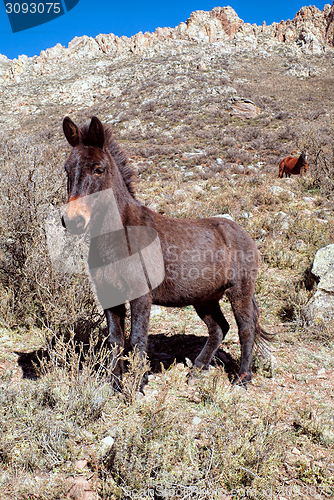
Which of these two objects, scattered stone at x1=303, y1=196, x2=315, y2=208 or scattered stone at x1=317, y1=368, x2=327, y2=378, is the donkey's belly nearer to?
scattered stone at x1=317, y1=368, x2=327, y2=378

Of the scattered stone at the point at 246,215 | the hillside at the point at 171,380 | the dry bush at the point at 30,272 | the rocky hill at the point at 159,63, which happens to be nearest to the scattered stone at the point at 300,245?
the hillside at the point at 171,380

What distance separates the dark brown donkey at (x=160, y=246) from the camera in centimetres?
287

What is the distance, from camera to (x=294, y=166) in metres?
13.2

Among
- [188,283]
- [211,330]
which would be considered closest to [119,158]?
[188,283]

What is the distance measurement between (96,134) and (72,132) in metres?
0.31

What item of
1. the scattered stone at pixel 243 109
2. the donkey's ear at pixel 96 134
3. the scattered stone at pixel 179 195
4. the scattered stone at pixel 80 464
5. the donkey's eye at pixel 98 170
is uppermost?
the scattered stone at pixel 243 109

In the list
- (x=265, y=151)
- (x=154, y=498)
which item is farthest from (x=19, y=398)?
(x=265, y=151)

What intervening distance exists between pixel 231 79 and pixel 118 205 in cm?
3844

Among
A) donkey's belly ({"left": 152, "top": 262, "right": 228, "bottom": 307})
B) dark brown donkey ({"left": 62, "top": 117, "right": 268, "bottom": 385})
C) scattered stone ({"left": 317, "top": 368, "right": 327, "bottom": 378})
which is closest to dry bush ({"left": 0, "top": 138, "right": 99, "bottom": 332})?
dark brown donkey ({"left": 62, "top": 117, "right": 268, "bottom": 385})

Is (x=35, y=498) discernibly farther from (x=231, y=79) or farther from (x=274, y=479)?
(x=231, y=79)

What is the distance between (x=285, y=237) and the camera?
7988 millimetres

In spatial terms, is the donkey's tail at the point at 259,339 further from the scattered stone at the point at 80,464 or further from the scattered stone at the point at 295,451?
the scattered stone at the point at 80,464

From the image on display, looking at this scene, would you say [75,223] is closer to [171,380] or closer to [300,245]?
[171,380]

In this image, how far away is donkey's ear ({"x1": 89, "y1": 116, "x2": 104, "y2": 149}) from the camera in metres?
2.88
